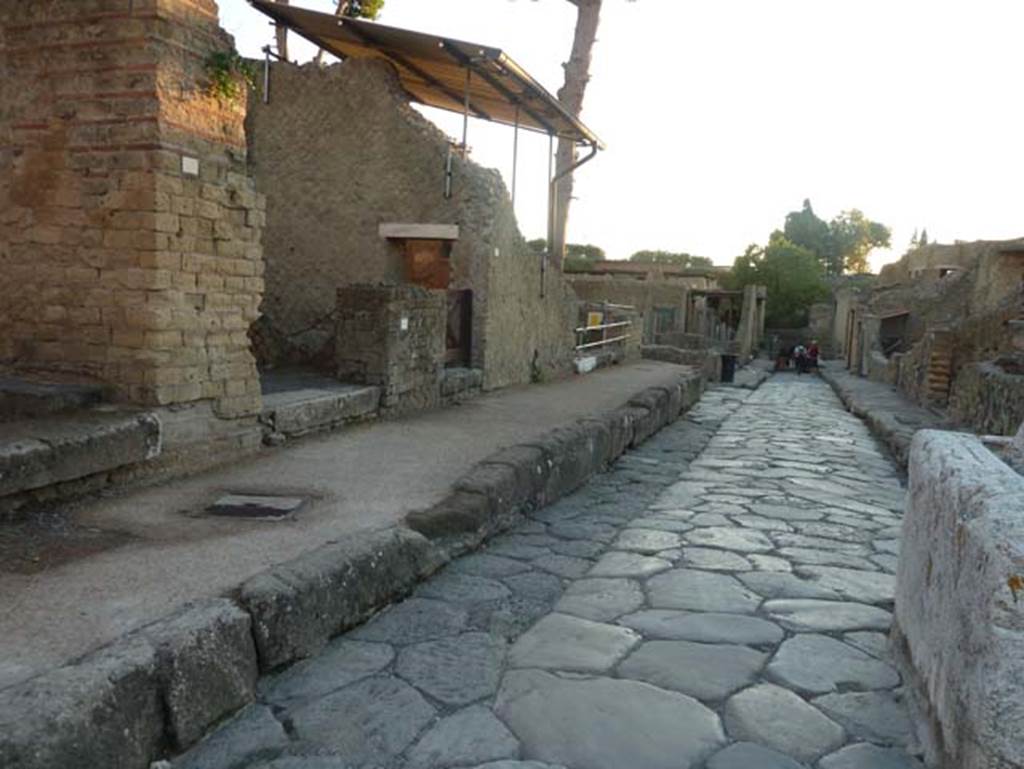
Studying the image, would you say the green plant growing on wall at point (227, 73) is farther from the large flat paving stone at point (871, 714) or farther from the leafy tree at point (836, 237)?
the leafy tree at point (836, 237)

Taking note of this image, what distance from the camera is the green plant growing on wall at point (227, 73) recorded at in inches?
197

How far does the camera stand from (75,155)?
15.7 feet

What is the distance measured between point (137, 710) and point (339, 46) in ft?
30.9

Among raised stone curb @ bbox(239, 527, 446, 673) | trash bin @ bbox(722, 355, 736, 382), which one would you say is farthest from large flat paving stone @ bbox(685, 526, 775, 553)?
trash bin @ bbox(722, 355, 736, 382)

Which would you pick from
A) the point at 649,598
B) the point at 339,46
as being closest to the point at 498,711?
the point at 649,598

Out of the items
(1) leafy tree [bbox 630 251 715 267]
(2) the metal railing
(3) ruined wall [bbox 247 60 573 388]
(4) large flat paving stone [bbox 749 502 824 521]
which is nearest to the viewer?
(4) large flat paving stone [bbox 749 502 824 521]

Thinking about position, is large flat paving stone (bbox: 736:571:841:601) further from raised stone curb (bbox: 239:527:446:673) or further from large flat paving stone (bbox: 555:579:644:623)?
raised stone curb (bbox: 239:527:446:673)

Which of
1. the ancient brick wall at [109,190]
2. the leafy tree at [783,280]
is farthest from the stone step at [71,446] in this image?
the leafy tree at [783,280]

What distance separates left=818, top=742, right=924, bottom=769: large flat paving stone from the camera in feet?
8.08

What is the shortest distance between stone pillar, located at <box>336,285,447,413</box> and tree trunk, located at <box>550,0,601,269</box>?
9562mm

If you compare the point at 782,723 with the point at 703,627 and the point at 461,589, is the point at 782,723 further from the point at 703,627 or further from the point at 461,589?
the point at 461,589

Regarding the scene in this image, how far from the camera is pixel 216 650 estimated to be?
263 cm

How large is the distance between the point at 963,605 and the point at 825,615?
1.77 metres

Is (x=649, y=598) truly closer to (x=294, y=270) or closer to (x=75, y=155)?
(x=75, y=155)
